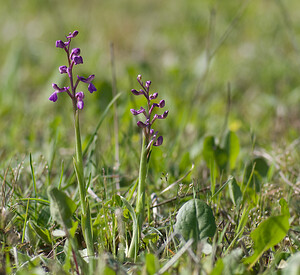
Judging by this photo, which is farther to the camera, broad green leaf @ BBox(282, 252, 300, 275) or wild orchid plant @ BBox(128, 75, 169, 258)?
wild orchid plant @ BBox(128, 75, 169, 258)

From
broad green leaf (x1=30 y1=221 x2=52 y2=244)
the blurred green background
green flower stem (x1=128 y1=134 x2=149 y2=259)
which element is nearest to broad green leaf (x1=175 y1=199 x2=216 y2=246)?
green flower stem (x1=128 y1=134 x2=149 y2=259)

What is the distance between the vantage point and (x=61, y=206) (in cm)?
149

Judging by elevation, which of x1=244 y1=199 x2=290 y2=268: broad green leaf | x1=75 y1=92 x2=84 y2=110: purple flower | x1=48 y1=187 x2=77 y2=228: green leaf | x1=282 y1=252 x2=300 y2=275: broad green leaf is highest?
x1=75 y1=92 x2=84 y2=110: purple flower

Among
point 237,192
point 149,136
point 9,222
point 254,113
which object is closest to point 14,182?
point 9,222

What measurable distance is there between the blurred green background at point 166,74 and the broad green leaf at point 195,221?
693mm

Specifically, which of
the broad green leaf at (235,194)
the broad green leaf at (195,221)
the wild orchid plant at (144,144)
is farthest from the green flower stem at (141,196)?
the broad green leaf at (235,194)

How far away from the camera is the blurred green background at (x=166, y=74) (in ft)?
9.41

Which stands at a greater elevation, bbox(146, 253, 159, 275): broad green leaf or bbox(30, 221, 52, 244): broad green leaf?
bbox(30, 221, 52, 244): broad green leaf

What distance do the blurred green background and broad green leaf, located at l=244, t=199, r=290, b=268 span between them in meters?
0.72

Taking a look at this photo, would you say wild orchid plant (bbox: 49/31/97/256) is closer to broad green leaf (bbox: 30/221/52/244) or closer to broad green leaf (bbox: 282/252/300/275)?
broad green leaf (bbox: 30/221/52/244)

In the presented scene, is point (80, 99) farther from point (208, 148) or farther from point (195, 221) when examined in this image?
point (208, 148)

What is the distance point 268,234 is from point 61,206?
2.42 ft

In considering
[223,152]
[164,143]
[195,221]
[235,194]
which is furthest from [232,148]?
[195,221]

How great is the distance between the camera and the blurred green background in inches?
113
